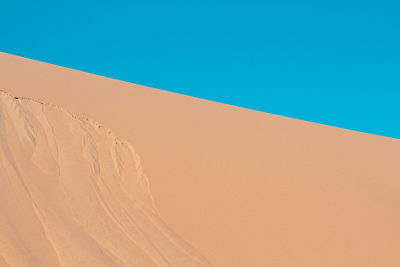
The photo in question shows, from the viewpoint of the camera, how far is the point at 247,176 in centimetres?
557

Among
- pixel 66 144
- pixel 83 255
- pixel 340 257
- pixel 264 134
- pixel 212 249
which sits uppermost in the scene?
pixel 264 134

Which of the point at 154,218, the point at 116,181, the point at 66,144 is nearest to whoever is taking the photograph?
the point at 154,218

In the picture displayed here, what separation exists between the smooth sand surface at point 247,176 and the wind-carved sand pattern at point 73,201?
224 millimetres

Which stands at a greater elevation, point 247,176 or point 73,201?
point 247,176

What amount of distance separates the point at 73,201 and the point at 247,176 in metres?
2.35

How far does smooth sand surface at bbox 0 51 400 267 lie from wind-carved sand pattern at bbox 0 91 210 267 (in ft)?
0.73

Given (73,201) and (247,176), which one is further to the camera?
(247,176)

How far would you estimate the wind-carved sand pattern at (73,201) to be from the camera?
350 cm

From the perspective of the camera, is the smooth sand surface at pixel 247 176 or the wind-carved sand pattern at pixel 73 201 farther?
the smooth sand surface at pixel 247 176

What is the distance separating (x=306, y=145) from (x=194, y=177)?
3225 millimetres

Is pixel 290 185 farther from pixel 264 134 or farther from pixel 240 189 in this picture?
pixel 264 134

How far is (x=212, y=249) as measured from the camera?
3.96 meters

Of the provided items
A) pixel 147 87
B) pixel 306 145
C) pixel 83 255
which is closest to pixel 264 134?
pixel 306 145

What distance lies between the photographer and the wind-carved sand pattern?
11.5ft
